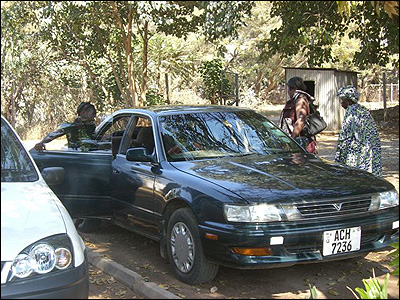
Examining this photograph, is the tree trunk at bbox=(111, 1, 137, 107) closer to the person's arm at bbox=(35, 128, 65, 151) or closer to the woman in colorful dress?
the person's arm at bbox=(35, 128, 65, 151)

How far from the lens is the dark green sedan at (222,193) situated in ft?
15.5

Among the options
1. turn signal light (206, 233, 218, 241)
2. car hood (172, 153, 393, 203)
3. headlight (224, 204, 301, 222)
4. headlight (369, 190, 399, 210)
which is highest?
car hood (172, 153, 393, 203)

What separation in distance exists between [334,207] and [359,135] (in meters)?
2.23

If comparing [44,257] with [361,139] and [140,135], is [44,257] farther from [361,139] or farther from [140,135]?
[361,139]

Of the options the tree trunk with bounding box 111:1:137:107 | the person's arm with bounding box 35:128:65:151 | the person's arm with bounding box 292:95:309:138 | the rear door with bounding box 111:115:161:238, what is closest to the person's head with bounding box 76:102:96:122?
the person's arm with bounding box 35:128:65:151

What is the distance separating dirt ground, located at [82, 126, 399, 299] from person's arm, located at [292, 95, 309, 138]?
205 cm

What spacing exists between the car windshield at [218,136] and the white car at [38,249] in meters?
1.90

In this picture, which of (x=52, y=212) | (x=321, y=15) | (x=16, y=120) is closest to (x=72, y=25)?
(x=16, y=120)

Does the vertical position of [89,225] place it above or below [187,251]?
below

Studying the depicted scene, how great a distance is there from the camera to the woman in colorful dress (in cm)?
689

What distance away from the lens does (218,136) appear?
618cm

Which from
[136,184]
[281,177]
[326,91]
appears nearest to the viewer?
[281,177]

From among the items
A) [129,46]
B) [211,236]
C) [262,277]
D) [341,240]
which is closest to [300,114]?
[262,277]

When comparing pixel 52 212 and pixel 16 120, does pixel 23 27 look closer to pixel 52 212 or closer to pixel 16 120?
pixel 16 120
